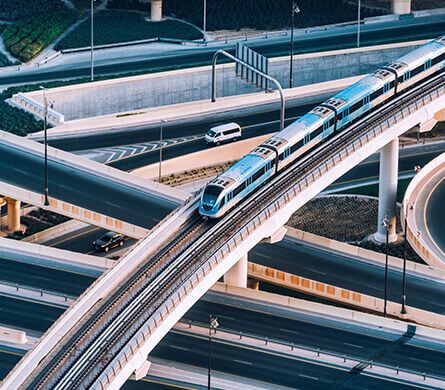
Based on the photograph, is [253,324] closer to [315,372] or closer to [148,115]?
[315,372]

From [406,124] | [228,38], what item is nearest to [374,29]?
[228,38]

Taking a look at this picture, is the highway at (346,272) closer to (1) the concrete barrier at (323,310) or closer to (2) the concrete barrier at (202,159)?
(1) the concrete barrier at (323,310)

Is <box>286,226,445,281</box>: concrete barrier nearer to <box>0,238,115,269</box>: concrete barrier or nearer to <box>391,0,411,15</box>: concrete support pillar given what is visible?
<box>0,238,115,269</box>: concrete barrier

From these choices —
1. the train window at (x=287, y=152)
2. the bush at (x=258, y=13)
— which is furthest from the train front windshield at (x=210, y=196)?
the bush at (x=258, y=13)

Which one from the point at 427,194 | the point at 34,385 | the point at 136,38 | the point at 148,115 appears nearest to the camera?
the point at 34,385

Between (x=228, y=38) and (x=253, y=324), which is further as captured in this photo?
(x=228, y=38)

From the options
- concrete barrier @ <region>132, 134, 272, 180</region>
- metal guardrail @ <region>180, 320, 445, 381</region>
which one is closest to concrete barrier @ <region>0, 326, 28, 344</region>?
metal guardrail @ <region>180, 320, 445, 381</region>
